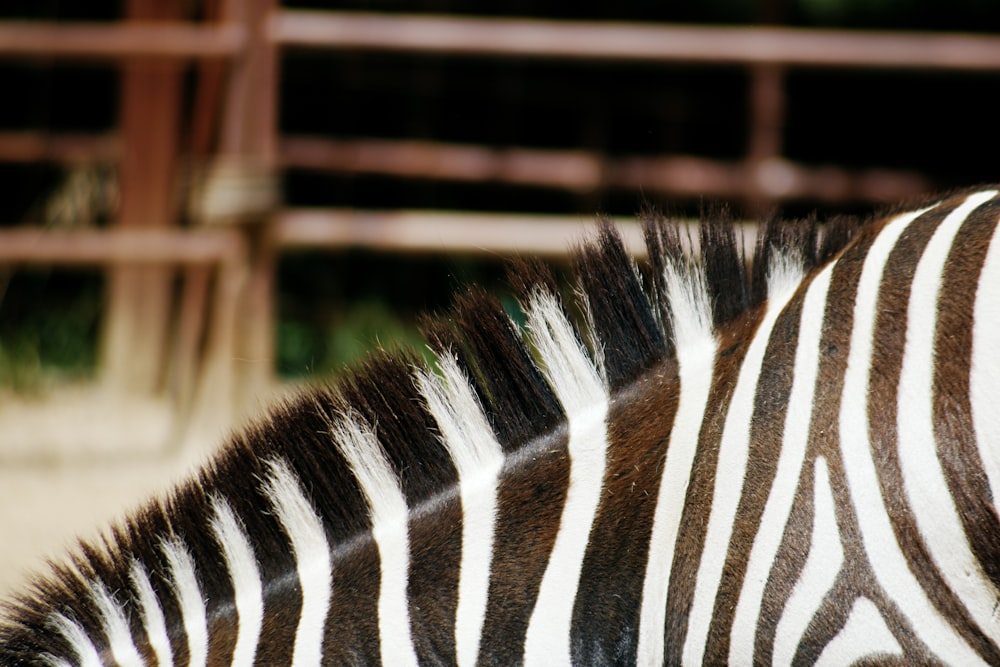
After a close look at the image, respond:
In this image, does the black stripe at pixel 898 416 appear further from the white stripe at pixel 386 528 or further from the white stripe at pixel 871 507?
the white stripe at pixel 386 528

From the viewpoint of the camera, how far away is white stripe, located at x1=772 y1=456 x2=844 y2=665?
4.01 ft

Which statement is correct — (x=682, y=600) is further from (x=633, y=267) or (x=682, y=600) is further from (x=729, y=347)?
(x=633, y=267)

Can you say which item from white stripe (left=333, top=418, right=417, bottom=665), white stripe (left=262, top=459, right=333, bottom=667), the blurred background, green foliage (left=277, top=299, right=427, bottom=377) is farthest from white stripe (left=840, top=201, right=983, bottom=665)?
green foliage (left=277, top=299, right=427, bottom=377)

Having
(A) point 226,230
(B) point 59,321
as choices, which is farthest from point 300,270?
(A) point 226,230

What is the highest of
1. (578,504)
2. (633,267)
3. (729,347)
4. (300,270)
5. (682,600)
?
Answer: (300,270)

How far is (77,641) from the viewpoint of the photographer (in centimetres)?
138

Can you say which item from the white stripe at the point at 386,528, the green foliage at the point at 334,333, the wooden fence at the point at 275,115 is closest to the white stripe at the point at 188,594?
the white stripe at the point at 386,528

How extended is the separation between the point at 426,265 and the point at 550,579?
219 inches

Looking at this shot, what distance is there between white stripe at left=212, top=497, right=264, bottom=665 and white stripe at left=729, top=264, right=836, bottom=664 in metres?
0.62

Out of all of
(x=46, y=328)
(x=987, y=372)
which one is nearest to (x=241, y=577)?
(x=987, y=372)

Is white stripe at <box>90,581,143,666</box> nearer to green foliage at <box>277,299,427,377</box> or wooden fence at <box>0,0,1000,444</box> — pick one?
wooden fence at <box>0,0,1000,444</box>

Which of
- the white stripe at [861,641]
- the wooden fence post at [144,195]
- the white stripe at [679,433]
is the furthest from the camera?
the wooden fence post at [144,195]

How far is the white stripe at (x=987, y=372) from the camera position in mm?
1206

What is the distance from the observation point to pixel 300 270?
21.8ft
